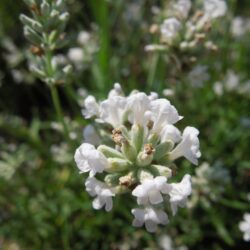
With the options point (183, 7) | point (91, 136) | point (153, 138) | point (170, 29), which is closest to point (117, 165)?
point (153, 138)

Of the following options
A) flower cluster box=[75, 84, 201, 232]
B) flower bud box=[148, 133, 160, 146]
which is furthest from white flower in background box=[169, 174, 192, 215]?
flower bud box=[148, 133, 160, 146]

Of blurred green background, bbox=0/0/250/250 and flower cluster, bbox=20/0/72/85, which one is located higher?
flower cluster, bbox=20/0/72/85

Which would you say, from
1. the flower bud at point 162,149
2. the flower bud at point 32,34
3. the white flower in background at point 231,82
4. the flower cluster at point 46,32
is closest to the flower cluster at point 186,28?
the flower cluster at point 46,32

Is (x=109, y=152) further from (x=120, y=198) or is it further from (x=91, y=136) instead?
(x=120, y=198)

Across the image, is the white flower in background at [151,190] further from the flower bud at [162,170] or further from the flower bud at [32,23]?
the flower bud at [32,23]

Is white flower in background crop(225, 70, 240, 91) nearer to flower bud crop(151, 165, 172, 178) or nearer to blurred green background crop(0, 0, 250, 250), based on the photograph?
blurred green background crop(0, 0, 250, 250)

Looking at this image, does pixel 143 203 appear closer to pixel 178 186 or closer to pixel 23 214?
pixel 178 186
